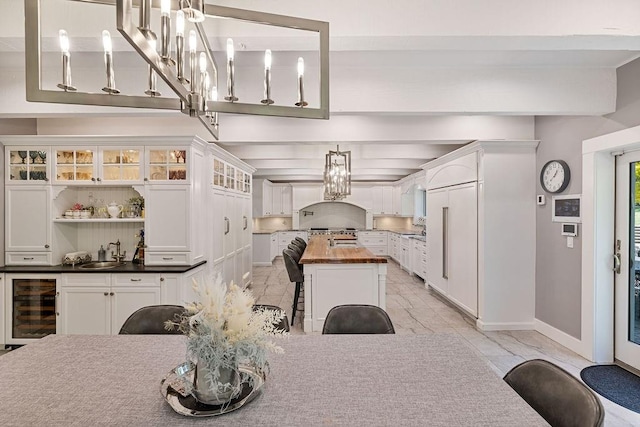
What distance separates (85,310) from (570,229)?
534 centimetres

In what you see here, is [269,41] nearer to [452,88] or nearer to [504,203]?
[452,88]

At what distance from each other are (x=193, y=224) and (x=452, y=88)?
3.15 meters

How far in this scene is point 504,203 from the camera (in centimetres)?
412

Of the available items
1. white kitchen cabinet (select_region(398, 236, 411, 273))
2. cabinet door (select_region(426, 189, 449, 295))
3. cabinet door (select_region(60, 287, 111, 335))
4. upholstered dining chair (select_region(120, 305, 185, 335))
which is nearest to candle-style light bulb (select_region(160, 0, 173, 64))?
upholstered dining chair (select_region(120, 305, 185, 335))

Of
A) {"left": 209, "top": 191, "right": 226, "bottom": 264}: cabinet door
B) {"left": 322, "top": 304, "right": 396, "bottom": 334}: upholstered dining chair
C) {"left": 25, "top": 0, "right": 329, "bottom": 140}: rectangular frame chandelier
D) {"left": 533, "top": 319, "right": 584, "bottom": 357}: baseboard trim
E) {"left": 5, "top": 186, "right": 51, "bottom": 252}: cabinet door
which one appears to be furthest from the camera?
{"left": 209, "top": 191, "right": 226, "bottom": 264}: cabinet door

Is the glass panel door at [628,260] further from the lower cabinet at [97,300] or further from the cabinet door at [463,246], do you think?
the lower cabinet at [97,300]

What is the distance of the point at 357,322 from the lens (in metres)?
2.16

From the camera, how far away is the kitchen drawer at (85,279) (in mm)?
3574

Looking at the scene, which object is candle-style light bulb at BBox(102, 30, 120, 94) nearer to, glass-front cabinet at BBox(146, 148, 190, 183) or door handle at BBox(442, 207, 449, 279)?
glass-front cabinet at BBox(146, 148, 190, 183)

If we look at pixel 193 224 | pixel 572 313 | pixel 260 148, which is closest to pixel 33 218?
pixel 193 224

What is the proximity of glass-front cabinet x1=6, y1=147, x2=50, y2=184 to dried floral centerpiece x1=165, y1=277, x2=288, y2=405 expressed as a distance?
3.87 metres

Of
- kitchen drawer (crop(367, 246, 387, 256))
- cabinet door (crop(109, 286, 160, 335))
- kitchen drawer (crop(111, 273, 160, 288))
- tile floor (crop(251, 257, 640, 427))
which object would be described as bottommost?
tile floor (crop(251, 257, 640, 427))

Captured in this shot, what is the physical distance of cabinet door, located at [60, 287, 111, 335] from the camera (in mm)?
3574

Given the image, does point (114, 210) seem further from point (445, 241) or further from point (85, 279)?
point (445, 241)
